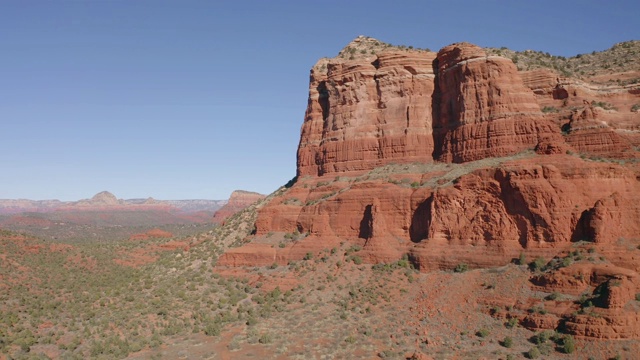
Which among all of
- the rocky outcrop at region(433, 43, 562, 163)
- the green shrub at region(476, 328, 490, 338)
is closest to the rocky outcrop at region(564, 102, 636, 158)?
the rocky outcrop at region(433, 43, 562, 163)

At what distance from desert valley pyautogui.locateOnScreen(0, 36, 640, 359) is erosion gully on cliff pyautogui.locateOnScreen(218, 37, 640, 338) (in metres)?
0.14

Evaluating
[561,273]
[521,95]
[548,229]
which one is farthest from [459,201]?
[521,95]

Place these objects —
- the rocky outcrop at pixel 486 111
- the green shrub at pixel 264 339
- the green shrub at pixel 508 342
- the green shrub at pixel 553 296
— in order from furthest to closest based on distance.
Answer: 1. the rocky outcrop at pixel 486 111
2. the green shrub at pixel 264 339
3. the green shrub at pixel 553 296
4. the green shrub at pixel 508 342

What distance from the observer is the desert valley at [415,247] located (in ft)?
94.4

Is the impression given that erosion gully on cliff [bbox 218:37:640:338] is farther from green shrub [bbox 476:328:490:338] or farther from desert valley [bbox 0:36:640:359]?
green shrub [bbox 476:328:490:338]

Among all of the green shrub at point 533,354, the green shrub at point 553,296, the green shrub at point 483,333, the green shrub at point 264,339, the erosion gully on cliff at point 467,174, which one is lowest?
the green shrub at point 264,339

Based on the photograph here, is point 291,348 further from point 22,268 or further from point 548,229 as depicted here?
point 22,268

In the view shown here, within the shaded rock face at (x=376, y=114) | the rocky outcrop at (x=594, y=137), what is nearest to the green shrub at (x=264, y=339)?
the shaded rock face at (x=376, y=114)

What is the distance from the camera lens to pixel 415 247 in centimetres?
3700

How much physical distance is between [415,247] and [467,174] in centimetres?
713

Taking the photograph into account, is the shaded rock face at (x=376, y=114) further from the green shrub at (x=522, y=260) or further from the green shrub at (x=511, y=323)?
the green shrub at (x=511, y=323)

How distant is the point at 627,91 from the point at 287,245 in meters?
33.3

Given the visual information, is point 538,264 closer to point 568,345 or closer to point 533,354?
point 568,345

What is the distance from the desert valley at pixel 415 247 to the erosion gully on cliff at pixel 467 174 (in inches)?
5.5
